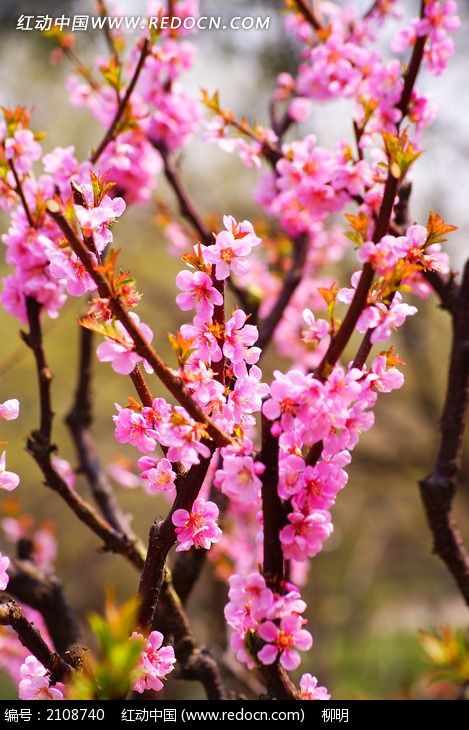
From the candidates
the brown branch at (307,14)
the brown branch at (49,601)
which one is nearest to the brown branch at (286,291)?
the brown branch at (307,14)

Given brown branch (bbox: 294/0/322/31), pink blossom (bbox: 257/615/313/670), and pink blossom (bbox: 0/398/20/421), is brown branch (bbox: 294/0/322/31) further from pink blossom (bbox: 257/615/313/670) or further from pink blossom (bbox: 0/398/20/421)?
pink blossom (bbox: 257/615/313/670)

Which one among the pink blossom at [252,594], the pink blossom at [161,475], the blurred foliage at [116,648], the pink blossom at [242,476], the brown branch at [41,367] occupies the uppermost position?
the brown branch at [41,367]

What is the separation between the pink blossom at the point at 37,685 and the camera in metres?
1.05

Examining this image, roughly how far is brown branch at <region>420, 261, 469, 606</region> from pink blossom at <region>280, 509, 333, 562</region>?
2.55ft

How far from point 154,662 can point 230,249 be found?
2.14 ft

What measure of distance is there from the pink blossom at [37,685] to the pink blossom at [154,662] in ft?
0.39

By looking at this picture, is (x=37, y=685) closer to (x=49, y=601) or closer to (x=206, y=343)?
(x=206, y=343)

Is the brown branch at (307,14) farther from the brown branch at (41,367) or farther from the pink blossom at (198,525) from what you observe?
the pink blossom at (198,525)

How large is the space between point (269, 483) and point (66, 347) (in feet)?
26.5

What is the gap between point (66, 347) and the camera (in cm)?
880

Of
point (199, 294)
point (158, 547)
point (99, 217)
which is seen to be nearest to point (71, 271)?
point (99, 217)

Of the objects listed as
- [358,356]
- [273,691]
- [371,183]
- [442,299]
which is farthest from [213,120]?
[273,691]

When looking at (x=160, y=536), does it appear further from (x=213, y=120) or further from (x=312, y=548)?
(x=213, y=120)

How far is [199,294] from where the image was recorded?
1.09 metres
